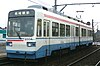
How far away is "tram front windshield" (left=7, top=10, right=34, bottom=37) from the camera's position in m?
15.8

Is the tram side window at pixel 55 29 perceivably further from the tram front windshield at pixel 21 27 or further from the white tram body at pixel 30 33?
the tram front windshield at pixel 21 27

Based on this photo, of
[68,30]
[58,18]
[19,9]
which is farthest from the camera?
[68,30]

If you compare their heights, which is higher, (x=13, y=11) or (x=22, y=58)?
(x=13, y=11)

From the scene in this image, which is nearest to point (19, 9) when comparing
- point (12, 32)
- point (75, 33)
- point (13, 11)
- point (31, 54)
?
point (13, 11)

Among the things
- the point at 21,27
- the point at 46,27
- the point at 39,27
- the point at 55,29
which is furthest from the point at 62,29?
the point at 21,27

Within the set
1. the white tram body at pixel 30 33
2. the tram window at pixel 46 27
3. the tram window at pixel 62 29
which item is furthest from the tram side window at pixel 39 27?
the tram window at pixel 62 29

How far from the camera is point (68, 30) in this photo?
74.7ft

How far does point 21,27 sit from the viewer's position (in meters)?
16.0

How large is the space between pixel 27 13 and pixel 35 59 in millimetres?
2893

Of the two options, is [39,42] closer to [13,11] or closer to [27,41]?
[27,41]

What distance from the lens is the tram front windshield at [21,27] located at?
15.8m

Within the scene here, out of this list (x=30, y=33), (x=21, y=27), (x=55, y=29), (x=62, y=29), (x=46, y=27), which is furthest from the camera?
(x=62, y=29)

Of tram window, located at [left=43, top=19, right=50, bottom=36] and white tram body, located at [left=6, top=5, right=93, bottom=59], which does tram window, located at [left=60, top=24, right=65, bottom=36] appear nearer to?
white tram body, located at [left=6, top=5, right=93, bottom=59]

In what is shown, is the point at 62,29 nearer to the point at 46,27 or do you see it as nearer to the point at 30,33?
the point at 46,27
